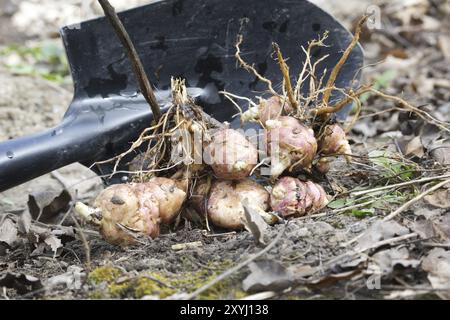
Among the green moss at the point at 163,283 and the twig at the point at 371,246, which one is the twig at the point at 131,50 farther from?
the twig at the point at 371,246

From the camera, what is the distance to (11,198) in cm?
217

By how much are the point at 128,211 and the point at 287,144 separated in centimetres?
41

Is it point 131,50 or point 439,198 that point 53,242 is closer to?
point 131,50

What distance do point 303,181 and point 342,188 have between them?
13 centimetres

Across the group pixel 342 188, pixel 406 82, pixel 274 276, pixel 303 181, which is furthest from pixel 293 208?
pixel 406 82

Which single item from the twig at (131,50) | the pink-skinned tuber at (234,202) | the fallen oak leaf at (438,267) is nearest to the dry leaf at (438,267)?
the fallen oak leaf at (438,267)

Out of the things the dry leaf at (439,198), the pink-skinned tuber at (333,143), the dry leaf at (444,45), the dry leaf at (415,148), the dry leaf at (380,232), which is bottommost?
the dry leaf at (380,232)

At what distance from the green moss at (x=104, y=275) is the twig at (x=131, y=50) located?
45 centimetres

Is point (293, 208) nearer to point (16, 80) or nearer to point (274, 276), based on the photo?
point (274, 276)

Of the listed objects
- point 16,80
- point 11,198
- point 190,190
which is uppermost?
point 16,80

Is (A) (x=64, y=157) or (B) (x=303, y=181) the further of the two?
(A) (x=64, y=157)

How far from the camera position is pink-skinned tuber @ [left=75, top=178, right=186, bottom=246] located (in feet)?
4.69

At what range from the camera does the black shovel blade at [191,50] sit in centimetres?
191

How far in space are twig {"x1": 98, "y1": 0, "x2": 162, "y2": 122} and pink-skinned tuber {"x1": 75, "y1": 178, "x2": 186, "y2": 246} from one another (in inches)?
8.5
